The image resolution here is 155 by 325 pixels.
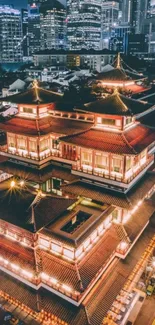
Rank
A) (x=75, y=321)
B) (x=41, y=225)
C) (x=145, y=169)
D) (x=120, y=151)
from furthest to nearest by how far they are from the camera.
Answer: (x=145, y=169) → (x=120, y=151) → (x=41, y=225) → (x=75, y=321)

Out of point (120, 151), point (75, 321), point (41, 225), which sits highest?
point (120, 151)

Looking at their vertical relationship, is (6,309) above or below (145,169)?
below

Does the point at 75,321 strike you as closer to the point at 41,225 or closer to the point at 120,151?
the point at 41,225

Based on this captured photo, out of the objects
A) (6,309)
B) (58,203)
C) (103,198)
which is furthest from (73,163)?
(6,309)


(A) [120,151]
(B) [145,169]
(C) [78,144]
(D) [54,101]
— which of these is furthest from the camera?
(D) [54,101]

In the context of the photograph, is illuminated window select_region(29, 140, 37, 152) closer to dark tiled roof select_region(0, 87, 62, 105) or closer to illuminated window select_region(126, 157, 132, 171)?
dark tiled roof select_region(0, 87, 62, 105)

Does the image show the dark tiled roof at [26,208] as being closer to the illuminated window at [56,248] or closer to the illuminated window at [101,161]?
the illuminated window at [56,248]

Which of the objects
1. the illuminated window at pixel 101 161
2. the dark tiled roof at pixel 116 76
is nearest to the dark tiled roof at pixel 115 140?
the illuminated window at pixel 101 161

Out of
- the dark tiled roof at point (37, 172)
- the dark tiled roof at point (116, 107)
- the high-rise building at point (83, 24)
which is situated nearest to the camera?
the dark tiled roof at point (116, 107)
